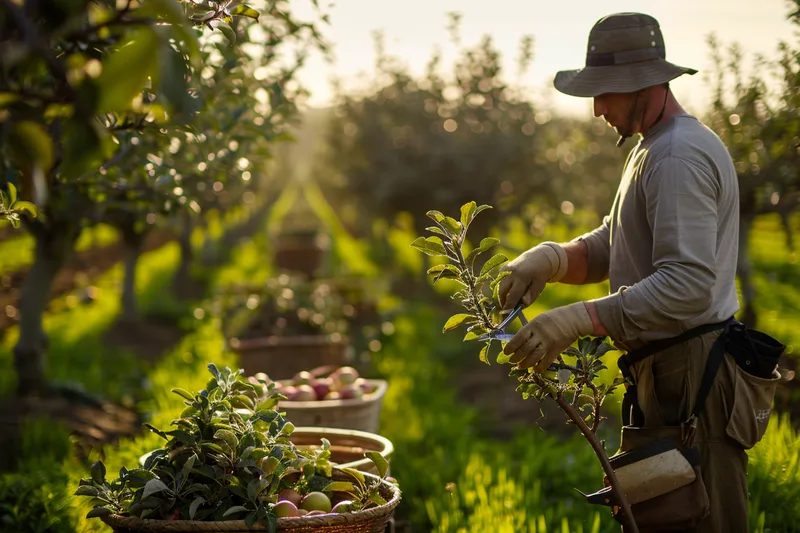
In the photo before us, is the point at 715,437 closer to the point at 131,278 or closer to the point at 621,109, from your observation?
the point at 621,109

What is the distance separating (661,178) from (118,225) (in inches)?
287

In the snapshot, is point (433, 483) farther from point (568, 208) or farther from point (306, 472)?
point (568, 208)

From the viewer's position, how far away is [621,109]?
2533 mm

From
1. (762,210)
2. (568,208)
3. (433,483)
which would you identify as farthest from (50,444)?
(568,208)

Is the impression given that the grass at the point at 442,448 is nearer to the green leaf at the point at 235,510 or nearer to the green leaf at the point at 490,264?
the green leaf at the point at 235,510

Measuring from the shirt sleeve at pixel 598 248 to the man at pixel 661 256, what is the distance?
26 centimetres

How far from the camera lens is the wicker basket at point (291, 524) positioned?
2.35 metres

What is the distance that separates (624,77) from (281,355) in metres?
3.97

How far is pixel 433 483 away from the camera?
442cm

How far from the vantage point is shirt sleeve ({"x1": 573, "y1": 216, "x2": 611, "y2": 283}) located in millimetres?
2932

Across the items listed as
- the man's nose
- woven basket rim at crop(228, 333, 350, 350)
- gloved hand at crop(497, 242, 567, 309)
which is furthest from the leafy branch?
woven basket rim at crop(228, 333, 350, 350)

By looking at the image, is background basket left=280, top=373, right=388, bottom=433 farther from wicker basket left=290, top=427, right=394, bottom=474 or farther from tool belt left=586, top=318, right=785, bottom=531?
tool belt left=586, top=318, right=785, bottom=531

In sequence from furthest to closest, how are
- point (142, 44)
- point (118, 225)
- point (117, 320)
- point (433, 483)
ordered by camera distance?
point (117, 320) < point (118, 225) < point (433, 483) < point (142, 44)

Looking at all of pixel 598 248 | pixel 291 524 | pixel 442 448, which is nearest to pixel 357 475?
pixel 291 524
